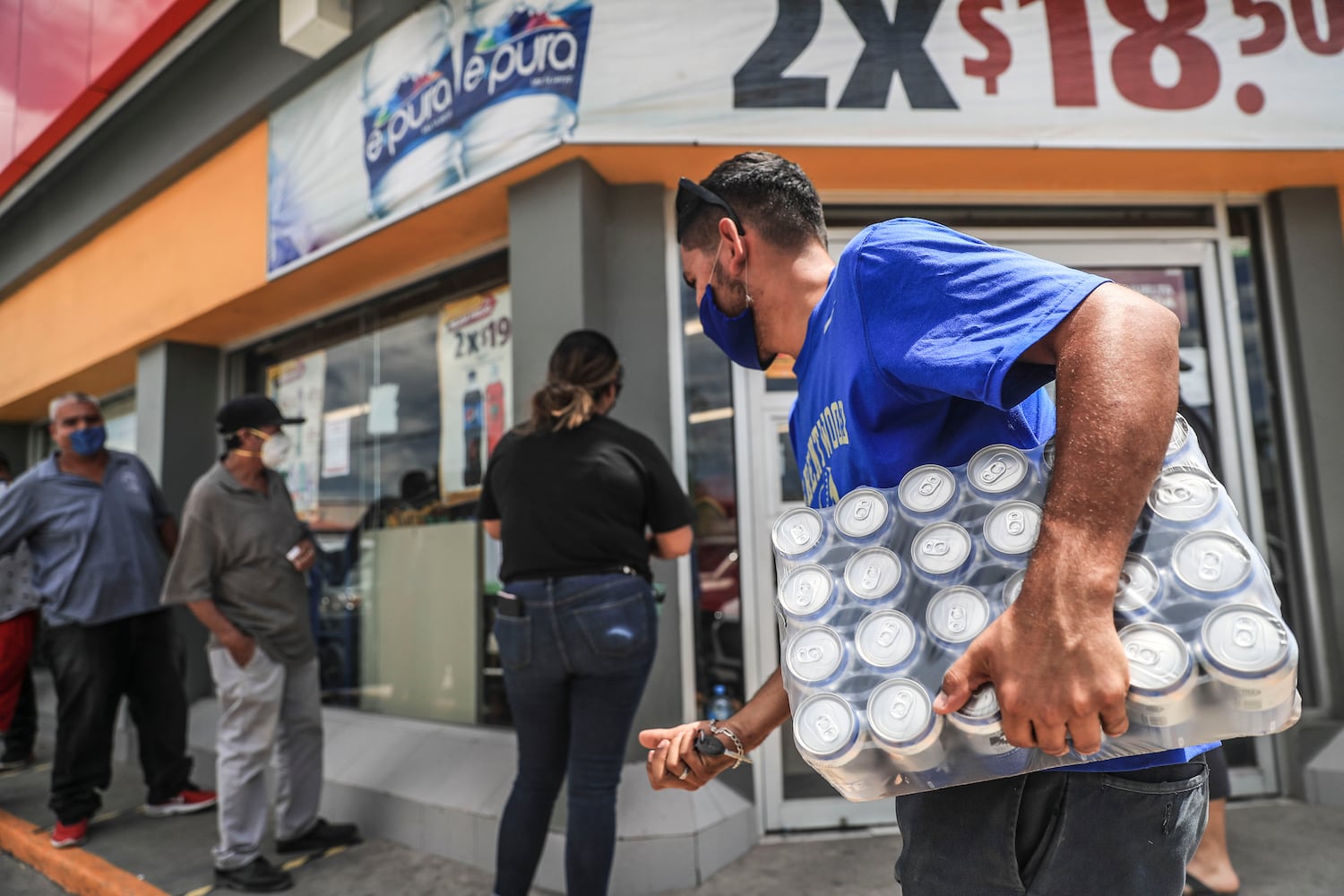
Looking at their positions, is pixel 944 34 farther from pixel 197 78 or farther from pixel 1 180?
pixel 1 180

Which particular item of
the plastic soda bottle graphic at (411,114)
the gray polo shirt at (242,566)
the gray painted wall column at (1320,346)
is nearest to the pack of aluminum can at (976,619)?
the gray polo shirt at (242,566)

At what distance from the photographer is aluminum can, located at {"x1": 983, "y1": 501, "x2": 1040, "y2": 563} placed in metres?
0.96

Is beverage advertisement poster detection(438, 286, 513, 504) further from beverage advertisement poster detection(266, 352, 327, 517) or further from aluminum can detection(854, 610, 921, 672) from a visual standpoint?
aluminum can detection(854, 610, 921, 672)

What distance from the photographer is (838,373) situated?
1.26 metres

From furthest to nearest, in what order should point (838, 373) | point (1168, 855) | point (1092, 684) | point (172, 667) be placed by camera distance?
point (172, 667) → point (838, 373) → point (1168, 855) → point (1092, 684)

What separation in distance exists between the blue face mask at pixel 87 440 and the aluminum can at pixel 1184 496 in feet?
15.9

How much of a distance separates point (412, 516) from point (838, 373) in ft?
13.2

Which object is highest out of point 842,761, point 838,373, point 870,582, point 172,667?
point 838,373

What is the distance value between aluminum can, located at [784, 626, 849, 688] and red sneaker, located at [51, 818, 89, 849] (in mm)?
4329

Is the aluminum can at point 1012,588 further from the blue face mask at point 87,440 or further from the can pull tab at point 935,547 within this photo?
the blue face mask at point 87,440

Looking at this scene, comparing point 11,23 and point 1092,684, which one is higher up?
point 11,23

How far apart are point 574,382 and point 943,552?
1912mm

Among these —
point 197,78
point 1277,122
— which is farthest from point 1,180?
point 1277,122

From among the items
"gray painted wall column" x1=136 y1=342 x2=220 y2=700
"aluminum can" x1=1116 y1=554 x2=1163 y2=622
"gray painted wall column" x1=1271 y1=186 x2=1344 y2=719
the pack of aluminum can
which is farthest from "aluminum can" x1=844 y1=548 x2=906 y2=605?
"gray painted wall column" x1=136 y1=342 x2=220 y2=700
